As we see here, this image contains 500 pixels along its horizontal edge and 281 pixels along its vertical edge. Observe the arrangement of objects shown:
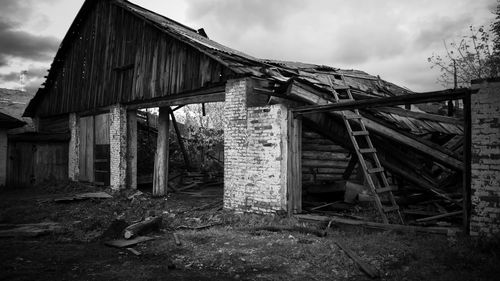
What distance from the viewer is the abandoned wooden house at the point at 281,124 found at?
5.36 meters

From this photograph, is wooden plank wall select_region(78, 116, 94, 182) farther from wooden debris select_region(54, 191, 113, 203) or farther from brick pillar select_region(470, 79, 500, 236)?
brick pillar select_region(470, 79, 500, 236)

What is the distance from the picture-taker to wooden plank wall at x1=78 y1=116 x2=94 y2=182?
14242 millimetres

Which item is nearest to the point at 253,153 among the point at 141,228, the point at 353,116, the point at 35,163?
the point at 353,116

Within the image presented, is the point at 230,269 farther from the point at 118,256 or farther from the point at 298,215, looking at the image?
the point at 298,215

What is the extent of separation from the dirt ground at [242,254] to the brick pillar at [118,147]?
411 cm

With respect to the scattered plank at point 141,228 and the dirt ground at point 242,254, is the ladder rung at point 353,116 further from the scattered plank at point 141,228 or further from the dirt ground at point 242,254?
the scattered plank at point 141,228

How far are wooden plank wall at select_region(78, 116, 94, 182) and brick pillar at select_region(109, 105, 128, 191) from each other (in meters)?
2.38

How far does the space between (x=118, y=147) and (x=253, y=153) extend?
6.36 meters

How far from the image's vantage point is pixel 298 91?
23.5 feet

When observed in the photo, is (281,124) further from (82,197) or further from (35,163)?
(35,163)

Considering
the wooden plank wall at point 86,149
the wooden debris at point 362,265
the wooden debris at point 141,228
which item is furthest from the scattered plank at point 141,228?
the wooden plank wall at point 86,149

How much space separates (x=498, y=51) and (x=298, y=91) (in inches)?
551

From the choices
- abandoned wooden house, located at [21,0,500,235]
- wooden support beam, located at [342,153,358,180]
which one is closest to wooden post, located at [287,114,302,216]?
abandoned wooden house, located at [21,0,500,235]

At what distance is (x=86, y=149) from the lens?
1455 centimetres
